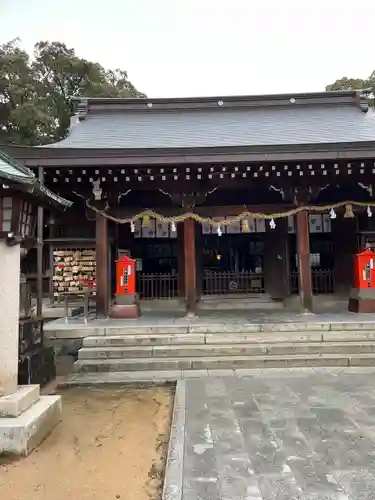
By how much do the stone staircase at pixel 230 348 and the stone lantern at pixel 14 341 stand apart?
2579 millimetres

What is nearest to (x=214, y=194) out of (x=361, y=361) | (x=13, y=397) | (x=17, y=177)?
(x=361, y=361)

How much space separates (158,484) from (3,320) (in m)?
2.46

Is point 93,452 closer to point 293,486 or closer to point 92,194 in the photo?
point 293,486

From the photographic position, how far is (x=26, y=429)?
3.87 metres

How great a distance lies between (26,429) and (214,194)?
8.35 m

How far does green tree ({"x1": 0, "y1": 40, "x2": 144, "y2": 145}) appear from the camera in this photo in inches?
1109

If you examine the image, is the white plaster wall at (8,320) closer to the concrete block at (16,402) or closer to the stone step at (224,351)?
the concrete block at (16,402)

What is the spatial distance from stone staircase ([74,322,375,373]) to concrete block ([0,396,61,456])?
268 cm

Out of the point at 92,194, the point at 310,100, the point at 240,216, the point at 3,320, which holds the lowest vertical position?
the point at 3,320

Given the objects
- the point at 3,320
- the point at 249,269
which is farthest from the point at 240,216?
the point at 3,320

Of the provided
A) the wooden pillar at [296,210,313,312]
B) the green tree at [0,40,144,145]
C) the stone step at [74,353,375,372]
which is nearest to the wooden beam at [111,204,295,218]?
the wooden pillar at [296,210,313,312]

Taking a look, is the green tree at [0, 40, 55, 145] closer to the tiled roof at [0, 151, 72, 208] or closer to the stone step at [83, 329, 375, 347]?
the stone step at [83, 329, 375, 347]

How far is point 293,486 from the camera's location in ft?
10.2

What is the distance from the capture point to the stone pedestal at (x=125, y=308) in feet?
31.9
